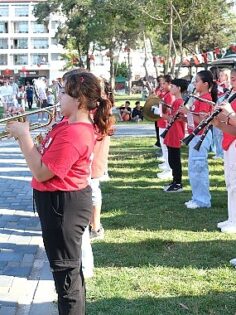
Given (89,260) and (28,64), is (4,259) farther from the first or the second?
(28,64)

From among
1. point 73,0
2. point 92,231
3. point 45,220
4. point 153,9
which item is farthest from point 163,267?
point 73,0

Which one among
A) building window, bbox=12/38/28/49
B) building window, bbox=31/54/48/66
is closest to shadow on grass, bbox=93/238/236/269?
building window, bbox=31/54/48/66

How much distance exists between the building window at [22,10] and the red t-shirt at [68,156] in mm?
91821

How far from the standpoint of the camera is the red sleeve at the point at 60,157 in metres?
3.08

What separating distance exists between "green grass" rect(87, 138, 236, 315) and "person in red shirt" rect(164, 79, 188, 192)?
0.66 feet

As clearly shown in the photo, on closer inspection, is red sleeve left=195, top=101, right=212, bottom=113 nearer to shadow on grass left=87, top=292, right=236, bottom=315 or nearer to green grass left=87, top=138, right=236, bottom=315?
green grass left=87, top=138, right=236, bottom=315

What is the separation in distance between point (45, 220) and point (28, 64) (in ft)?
291

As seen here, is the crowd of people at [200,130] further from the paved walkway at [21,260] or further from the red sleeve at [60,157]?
the paved walkway at [21,260]

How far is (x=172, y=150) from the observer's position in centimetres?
827

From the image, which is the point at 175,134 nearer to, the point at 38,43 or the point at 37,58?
the point at 37,58

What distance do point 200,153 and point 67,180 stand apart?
4091 mm

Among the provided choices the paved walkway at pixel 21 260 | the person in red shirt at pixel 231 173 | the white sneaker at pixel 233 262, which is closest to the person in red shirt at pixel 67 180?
the paved walkway at pixel 21 260

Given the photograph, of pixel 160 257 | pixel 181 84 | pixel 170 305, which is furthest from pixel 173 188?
pixel 170 305

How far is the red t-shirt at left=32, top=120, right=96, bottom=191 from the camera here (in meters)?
3.09
